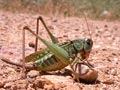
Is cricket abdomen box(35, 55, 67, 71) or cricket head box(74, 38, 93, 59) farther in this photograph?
cricket head box(74, 38, 93, 59)

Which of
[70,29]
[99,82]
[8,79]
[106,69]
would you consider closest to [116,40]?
[70,29]

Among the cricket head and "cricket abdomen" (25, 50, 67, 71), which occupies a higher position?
the cricket head

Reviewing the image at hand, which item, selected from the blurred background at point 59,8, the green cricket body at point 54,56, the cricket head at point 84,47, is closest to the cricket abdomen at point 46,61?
the green cricket body at point 54,56

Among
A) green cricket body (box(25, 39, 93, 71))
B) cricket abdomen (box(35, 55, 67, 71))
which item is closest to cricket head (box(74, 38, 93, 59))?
green cricket body (box(25, 39, 93, 71))

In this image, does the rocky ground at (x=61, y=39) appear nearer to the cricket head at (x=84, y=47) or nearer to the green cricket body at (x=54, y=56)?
the green cricket body at (x=54, y=56)

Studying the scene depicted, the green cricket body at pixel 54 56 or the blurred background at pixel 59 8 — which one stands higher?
the blurred background at pixel 59 8

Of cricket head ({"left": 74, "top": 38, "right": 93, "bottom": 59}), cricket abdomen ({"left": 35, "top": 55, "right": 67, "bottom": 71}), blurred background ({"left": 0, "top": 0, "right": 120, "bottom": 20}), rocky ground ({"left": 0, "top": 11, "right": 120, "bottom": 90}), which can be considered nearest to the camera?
rocky ground ({"left": 0, "top": 11, "right": 120, "bottom": 90})

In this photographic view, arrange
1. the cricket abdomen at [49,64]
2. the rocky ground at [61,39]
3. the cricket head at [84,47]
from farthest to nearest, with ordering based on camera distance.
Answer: the cricket head at [84,47], the cricket abdomen at [49,64], the rocky ground at [61,39]

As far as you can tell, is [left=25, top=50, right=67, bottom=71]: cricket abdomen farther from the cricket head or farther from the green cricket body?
the cricket head

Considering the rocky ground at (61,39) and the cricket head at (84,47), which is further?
the cricket head at (84,47)

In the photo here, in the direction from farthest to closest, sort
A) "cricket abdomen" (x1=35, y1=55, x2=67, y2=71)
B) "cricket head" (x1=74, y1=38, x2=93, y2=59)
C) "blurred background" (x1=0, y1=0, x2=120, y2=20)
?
"blurred background" (x1=0, y1=0, x2=120, y2=20)
"cricket head" (x1=74, y1=38, x2=93, y2=59)
"cricket abdomen" (x1=35, y1=55, x2=67, y2=71)
